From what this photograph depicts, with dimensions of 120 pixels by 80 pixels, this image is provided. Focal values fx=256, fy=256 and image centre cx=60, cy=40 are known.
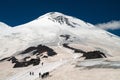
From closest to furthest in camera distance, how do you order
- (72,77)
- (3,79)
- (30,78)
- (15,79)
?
(72,77)
(30,78)
(15,79)
(3,79)

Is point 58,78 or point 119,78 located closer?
point 119,78

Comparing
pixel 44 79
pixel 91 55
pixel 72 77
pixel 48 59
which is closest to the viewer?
pixel 72 77

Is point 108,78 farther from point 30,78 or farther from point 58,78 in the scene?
point 30,78

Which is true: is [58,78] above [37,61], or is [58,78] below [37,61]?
below

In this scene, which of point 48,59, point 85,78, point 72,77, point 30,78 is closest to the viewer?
point 85,78

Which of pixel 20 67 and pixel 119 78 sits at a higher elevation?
pixel 20 67

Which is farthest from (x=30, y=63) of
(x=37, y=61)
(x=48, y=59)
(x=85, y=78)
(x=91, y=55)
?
(x=85, y=78)

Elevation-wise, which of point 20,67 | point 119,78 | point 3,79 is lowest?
point 119,78

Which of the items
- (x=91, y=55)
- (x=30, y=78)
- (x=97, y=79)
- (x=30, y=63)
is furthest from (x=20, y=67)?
(x=97, y=79)

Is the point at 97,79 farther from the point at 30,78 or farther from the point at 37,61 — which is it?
the point at 37,61
